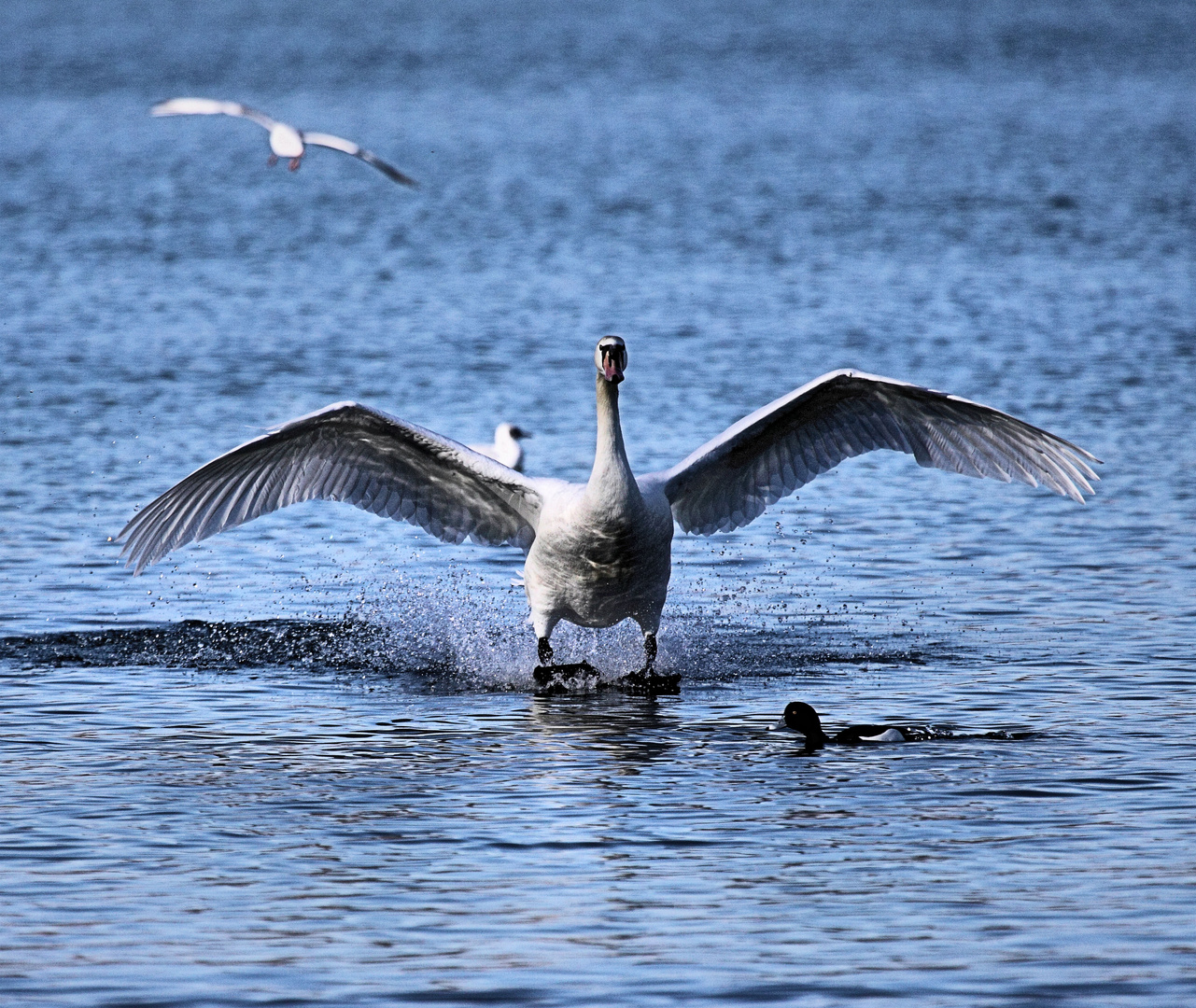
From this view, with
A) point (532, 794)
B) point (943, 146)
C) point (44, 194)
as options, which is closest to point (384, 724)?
point (532, 794)

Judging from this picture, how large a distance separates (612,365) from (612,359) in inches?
1.6

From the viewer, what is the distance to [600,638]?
45.6ft

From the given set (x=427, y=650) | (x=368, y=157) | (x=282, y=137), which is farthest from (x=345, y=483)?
(x=368, y=157)

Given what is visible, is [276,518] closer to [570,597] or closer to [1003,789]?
[570,597]

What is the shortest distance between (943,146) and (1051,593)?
33.9 meters

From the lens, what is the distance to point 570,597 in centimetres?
1226

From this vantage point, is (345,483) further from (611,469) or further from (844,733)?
(844,733)

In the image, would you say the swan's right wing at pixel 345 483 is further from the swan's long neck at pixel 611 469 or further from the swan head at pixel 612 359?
the swan head at pixel 612 359

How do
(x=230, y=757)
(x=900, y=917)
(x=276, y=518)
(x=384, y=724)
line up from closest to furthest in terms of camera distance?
(x=900, y=917) < (x=230, y=757) < (x=384, y=724) < (x=276, y=518)

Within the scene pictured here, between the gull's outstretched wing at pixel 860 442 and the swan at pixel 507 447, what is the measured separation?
559cm

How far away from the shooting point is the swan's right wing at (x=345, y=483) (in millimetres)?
12328

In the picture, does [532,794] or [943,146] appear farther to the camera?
[943,146]

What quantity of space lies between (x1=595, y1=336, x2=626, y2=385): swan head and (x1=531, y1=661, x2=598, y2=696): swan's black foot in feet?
6.11

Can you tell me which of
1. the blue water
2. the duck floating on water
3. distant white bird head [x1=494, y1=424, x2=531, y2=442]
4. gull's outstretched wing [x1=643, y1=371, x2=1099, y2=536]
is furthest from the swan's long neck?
distant white bird head [x1=494, y1=424, x2=531, y2=442]
